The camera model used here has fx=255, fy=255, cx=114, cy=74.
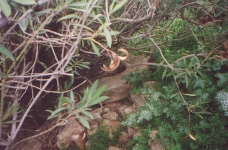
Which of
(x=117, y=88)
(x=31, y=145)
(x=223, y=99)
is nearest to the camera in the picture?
(x=223, y=99)

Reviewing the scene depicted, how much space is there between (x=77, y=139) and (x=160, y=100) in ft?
3.27

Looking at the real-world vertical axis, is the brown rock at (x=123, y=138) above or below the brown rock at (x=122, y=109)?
below

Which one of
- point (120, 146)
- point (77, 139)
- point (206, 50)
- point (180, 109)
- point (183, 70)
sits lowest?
point (120, 146)

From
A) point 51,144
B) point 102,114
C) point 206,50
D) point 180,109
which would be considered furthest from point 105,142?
point 206,50

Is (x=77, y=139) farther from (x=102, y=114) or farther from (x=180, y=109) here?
(x=180, y=109)

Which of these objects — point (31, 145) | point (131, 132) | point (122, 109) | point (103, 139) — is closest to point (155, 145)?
point (131, 132)

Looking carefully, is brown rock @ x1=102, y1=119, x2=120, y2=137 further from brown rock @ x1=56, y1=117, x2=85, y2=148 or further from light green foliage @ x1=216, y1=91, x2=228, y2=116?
light green foliage @ x1=216, y1=91, x2=228, y2=116


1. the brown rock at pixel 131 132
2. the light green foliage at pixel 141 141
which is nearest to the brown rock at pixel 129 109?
the brown rock at pixel 131 132

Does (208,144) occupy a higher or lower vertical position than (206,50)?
lower

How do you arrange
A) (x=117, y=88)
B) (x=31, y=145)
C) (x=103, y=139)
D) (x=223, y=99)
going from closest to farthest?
(x=223, y=99) < (x=103, y=139) < (x=31, y=145) < (x=117, y=88)

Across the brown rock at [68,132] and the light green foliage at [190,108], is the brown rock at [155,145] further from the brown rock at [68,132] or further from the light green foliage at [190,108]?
the brown rock at [68,132]

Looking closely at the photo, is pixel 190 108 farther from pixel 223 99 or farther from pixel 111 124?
pixel 111 124

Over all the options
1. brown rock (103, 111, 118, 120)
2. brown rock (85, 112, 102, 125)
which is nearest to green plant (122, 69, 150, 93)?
brown rock (103, 111, 118, 120)

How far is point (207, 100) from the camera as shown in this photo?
2.48 metres
